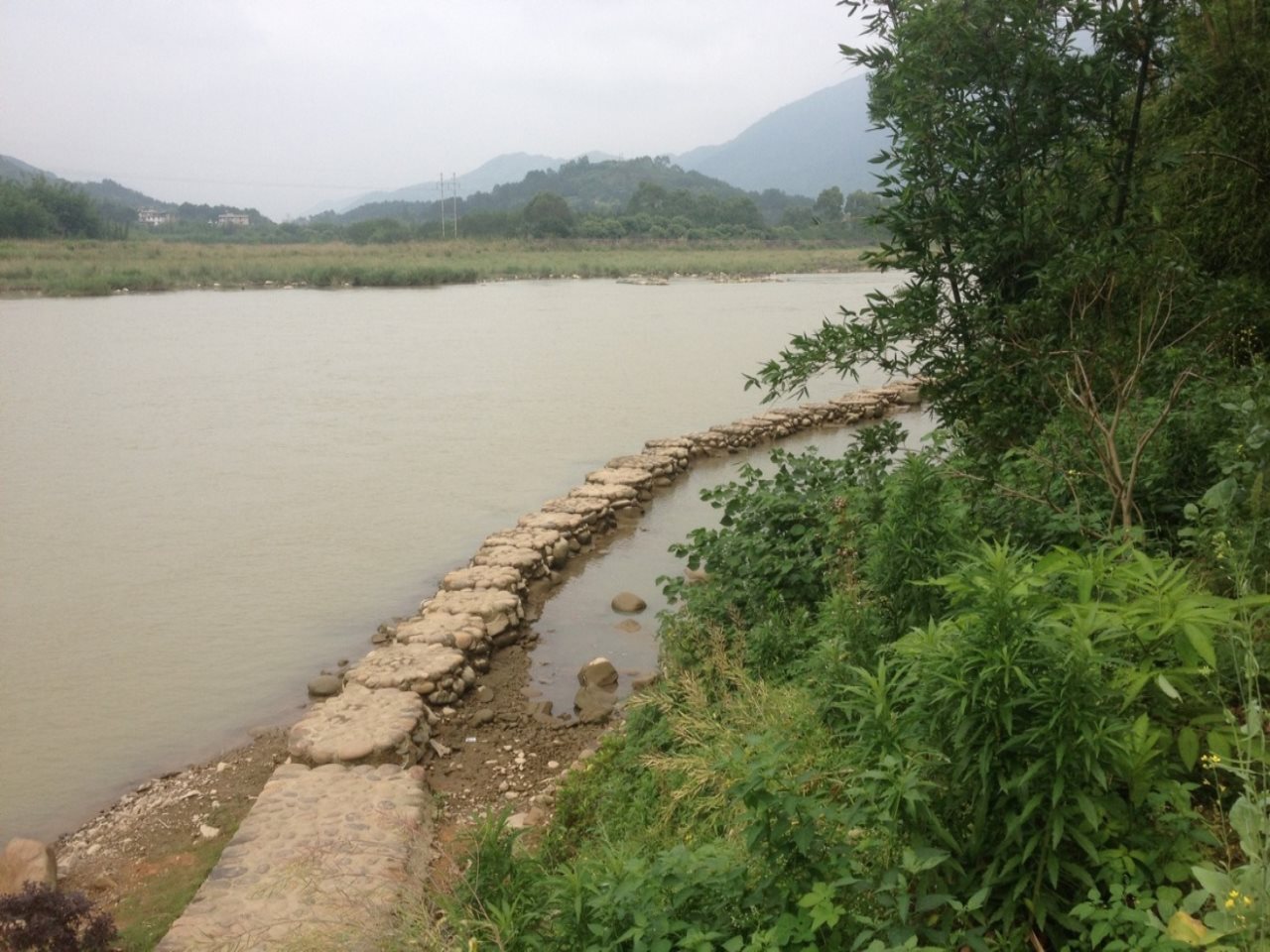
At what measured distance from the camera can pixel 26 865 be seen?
13.5ft

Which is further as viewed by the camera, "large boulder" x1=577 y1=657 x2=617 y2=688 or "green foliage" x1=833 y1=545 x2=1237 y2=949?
"large boulder" x1=577 y1=657 x2=617 y2=688

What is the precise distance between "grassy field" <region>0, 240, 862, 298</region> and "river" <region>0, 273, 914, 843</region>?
46.1 feet

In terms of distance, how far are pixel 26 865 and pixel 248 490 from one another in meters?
7.50

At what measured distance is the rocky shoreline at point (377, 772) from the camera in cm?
391

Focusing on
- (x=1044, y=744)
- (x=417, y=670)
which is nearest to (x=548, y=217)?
(x=417, y=670)

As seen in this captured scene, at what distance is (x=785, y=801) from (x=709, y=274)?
51.8 m

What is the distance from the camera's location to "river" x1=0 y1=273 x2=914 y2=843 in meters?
6.16

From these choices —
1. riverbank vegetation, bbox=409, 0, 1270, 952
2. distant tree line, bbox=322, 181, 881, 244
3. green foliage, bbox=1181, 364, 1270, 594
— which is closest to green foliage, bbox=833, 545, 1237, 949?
riverbank vegetation, bbox=409, 0, 1270, 952

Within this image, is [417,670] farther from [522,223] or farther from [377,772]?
[522,223]

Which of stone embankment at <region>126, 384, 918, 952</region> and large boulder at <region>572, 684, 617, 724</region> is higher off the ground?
stone embankment at <region>126, 384, 918, 952</region>

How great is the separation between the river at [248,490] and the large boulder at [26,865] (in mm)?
741

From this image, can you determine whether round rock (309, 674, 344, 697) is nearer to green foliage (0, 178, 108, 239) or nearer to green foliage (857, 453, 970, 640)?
green foliage (857, 453, 970, 640)

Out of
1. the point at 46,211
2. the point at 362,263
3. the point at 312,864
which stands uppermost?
the point at 46,211

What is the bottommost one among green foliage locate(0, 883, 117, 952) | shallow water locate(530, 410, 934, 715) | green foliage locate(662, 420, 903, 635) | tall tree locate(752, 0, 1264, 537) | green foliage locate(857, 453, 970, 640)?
shallow water locate(530, 410, 934, 715)
